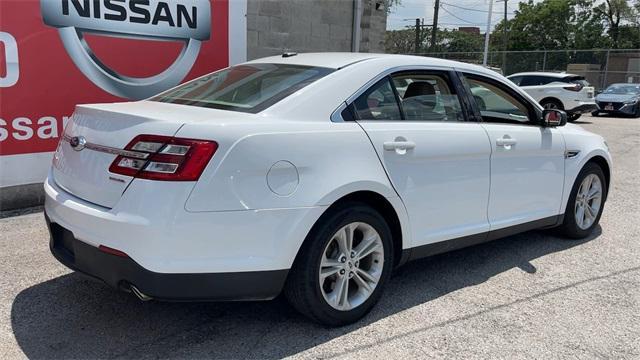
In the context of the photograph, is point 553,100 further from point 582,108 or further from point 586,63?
point 586,63

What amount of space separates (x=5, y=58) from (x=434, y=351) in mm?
4780

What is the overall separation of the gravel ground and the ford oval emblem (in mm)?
1015

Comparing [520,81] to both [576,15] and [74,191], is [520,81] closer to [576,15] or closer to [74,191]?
[74,191]

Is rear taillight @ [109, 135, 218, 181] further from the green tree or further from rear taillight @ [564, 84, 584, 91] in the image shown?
the green tree


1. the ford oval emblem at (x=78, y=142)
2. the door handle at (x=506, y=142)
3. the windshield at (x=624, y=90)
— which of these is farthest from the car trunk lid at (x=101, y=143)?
the windshield at (x=624, y=90)

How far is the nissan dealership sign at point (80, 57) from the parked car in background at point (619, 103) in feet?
57.4

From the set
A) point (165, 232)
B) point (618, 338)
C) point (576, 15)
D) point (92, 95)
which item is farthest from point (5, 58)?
point (576, 15)

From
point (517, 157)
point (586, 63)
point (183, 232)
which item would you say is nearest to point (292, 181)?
point (183, 232)

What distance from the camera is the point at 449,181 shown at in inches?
148

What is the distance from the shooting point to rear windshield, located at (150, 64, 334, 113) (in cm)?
328

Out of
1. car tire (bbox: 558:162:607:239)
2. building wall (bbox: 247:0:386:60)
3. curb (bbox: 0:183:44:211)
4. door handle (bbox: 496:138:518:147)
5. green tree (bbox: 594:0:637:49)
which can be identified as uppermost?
green tree (bbox: 594:0:637:49)

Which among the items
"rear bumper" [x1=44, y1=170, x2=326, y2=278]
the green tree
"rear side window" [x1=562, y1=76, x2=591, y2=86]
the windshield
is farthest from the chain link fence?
"rear bumper" [x1=44, y1=170, x2=326, y2=278]

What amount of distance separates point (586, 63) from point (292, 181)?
3323 cm

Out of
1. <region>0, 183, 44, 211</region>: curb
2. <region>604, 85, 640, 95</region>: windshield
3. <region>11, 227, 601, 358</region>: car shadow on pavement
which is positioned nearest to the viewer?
<region>11, 227, 601, 358</region>: car shadow on pavement
